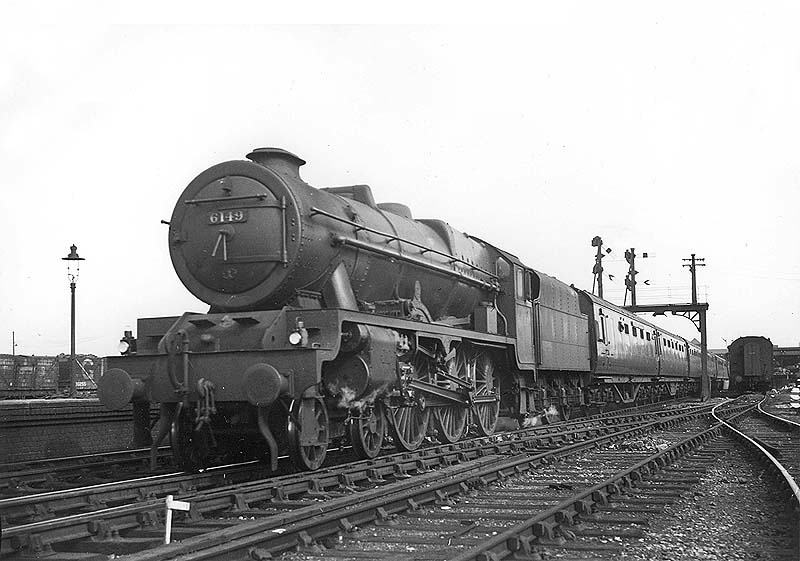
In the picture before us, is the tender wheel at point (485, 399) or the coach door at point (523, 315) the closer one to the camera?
the tender wheel at point (485, 399)

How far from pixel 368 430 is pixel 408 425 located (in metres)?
1.33

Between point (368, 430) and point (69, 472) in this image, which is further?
point (368, 430)

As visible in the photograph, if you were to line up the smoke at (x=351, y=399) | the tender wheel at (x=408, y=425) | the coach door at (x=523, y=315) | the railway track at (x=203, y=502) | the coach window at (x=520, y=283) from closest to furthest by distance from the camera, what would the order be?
1. the railway track at (x=203, y=502)
2. the smoke at (x=351, y=399)
3. the tender wheel at (x=408, y=425)
4. the coach door at (x=523, y=315)
5. the coach window at (x=520, y=283)

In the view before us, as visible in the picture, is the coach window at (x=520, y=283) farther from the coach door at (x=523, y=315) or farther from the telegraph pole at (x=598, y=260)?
the telegraph pole at (x=598, y=260)

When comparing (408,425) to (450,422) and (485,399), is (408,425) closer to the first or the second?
(450,422)

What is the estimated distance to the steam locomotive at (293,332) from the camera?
8.15 m

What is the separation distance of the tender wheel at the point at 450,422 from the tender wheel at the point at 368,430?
77.9 inches

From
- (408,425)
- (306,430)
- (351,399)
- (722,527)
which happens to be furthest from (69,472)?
(722,527)

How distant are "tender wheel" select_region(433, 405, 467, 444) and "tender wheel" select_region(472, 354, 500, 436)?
0.34 metres

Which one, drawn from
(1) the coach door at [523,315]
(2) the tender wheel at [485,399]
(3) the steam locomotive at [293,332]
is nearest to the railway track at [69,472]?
(3) the steam locomotive at [293,332]

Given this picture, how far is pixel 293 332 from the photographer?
26.8 feet

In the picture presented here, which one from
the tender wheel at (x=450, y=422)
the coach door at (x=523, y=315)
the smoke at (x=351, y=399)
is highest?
the coach door at (x=523, y=315)

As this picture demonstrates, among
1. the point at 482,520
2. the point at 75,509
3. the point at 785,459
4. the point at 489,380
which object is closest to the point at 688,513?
the point at 482,520

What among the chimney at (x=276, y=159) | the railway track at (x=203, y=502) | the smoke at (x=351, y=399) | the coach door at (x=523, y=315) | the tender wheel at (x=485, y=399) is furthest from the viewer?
the coach door at (x=523, y=315)
